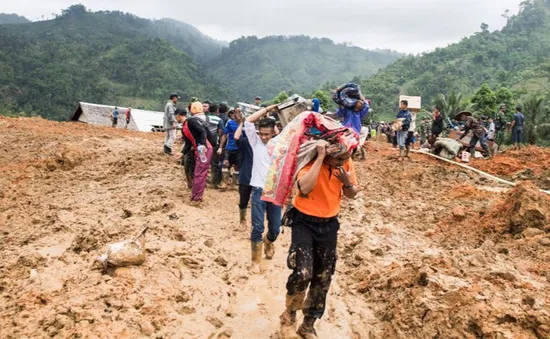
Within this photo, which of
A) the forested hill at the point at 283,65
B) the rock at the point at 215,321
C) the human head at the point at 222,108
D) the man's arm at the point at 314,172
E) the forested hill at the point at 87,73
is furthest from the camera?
the forested hill at the point at 283,65

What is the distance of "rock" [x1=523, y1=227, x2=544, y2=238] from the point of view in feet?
16.2

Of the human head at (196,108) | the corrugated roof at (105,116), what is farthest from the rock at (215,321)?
the corrugated roof at (105,116)

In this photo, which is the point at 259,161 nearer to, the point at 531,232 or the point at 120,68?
the point at 531,232

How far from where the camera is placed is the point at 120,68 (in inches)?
3191

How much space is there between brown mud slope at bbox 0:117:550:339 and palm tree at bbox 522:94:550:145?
17.0 meters

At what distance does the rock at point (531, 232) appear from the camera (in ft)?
16.2

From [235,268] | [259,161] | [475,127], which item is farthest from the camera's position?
[475,127]

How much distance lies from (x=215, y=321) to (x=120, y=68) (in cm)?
8603

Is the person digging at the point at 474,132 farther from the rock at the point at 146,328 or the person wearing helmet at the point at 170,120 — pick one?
the rock at the point at 146,328

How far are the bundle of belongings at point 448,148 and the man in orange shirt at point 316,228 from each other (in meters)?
9.33

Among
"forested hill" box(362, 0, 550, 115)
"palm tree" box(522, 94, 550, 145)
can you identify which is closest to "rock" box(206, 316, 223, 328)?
"palm tree" box(522, 94, 550, 145)

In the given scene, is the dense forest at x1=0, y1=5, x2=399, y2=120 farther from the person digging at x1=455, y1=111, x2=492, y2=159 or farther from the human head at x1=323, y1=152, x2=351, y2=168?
the human head at x1=323, y1=152, x2=351, y2=168

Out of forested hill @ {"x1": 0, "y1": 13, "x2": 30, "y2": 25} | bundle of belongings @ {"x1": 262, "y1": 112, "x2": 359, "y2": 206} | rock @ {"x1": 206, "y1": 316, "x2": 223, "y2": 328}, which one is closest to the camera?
bundle of belongings @ {"x1": 262, "y1": 112, "x2": 359, "y2": 206}

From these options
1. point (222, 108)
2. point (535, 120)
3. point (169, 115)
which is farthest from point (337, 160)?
point (535, 120)
